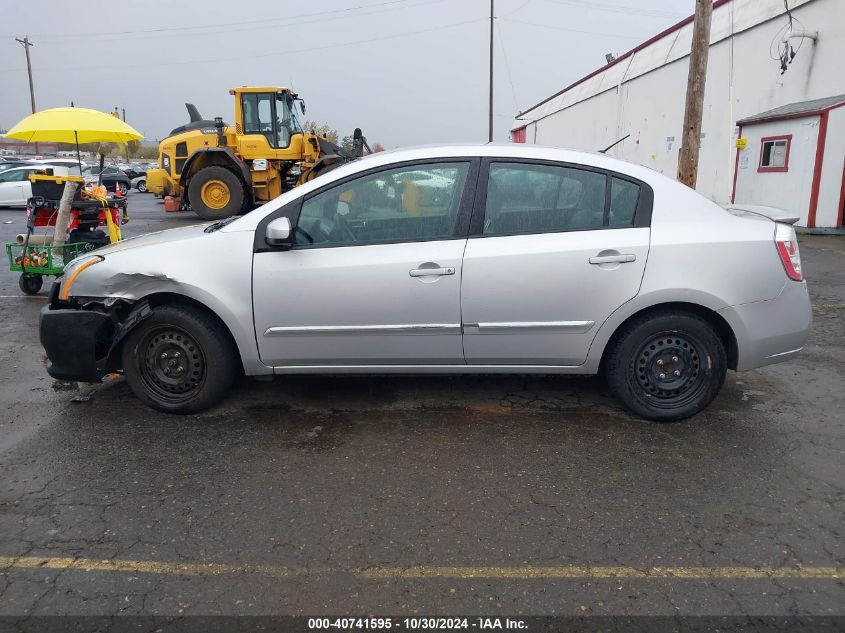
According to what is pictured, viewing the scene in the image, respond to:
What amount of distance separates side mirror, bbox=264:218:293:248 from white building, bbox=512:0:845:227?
13737mm

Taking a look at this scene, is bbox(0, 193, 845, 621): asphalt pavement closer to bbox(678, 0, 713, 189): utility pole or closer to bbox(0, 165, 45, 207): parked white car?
bbox(678, 0, 713, 189): utility pole

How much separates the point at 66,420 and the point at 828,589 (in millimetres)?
4255

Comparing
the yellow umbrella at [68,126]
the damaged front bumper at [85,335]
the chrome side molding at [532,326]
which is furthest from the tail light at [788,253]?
the yellow umbrella at [68,126]

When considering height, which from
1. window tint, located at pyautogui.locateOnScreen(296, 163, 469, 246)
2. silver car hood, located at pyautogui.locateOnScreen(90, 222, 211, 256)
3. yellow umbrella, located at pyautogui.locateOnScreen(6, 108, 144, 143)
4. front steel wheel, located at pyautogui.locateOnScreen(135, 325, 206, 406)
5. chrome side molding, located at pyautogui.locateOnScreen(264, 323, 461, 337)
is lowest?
front steel wheel, located at pyautogui.locateOnScreen(135, 325, 206, 406)

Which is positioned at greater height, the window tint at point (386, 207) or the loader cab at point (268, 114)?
the loader cab at point (268, 114)

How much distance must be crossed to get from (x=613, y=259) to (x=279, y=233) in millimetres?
1974

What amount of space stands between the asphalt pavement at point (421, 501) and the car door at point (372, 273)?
511 millimetres

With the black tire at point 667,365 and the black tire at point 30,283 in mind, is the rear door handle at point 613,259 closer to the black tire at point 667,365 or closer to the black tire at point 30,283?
the black tire at point 667,365

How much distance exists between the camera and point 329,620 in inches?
95.5

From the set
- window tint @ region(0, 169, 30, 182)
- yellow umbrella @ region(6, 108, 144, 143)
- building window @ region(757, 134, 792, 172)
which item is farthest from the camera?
window tint @ region(0, 169, 30, 182)

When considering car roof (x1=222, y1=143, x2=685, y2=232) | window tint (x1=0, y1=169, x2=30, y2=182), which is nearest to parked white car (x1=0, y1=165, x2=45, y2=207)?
window tint (x1=0, y1=169, x2=30, y2=182)

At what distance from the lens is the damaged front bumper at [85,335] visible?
4.10m

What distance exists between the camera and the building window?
48.8ft

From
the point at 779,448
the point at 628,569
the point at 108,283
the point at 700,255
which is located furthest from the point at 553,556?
the point at 108,283
